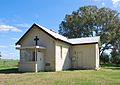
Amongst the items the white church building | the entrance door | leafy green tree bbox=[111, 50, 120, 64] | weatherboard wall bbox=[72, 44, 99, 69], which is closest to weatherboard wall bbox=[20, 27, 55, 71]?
the white church building

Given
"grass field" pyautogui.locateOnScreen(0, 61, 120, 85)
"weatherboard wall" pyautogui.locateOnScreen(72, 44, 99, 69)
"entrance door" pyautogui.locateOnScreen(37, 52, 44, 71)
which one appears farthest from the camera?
"weatherboard wall" pyautogui.locateOnScreen(72, 44, 99, 69)

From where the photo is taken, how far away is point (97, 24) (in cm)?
4962

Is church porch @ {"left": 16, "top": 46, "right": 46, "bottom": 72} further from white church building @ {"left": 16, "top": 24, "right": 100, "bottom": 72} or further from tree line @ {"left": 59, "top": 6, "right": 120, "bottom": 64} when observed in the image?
tree line @ {"left": 59, "top": 6, "right": 120, "bottom": 64}

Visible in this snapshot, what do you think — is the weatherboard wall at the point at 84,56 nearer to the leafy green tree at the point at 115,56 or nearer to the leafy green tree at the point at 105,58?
the leafy green tree at the point at 115,56

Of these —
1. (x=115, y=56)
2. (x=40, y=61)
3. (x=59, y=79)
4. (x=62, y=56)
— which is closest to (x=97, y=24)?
(x=115, y=56)

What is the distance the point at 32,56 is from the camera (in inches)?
1070

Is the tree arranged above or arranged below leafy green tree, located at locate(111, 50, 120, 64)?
above

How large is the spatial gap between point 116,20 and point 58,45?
82.8 feet

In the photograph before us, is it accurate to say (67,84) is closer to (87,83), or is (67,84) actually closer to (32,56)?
(87,83)

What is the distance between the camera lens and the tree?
4922 centimetres

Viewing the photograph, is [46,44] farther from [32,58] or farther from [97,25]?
[97,25]

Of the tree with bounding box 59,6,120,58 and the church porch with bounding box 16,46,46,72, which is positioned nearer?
the church porch with bounding box 16,46,46,72

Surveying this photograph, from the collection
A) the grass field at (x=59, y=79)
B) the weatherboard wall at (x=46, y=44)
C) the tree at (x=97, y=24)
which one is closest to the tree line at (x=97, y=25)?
the tree at (x=97, y=24)

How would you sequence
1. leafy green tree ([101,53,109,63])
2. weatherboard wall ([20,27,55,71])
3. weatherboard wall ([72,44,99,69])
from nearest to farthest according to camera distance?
weatherboard wall ([20,27,55,71]) < weatherboard wall ([72,44,99,69]) < leafy green tree ([101,53,109,63])
